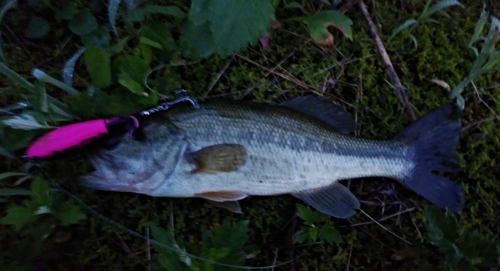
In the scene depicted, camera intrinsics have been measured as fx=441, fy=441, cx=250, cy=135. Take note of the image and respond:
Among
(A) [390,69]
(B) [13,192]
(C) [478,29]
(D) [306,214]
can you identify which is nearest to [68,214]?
(B) [13,192]

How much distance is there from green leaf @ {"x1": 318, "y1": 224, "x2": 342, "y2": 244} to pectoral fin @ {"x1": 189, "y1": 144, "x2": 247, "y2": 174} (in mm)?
668

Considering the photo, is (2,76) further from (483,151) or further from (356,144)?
(483,151)

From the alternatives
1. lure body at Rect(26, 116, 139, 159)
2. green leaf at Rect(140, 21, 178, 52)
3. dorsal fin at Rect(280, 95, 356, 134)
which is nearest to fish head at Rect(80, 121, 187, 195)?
lure body at Rect(26, 116, 139, 159)

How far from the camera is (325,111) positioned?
2598 millimetres

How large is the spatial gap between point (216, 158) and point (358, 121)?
981mm

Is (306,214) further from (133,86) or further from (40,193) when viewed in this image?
(40,193)

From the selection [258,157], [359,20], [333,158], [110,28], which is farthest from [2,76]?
[359,20]

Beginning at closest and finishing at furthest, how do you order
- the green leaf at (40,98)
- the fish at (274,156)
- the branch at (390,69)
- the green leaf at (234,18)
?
the green leaf at (234,18), the green leaf at (40,98), the fish at (274,156), the branch at (390,69)

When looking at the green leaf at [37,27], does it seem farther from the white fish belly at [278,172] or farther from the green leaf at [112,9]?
the white fish belly at [278,172]

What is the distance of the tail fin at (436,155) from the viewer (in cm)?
256

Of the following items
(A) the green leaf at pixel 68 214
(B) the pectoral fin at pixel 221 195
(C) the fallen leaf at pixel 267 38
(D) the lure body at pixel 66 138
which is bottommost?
(B) the pectoral fin at pixel 221 195

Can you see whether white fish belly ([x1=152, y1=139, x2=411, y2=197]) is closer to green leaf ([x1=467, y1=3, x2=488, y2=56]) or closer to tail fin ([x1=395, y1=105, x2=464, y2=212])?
tail fin ([x1=395, y1=105, x2=464, y2=212])

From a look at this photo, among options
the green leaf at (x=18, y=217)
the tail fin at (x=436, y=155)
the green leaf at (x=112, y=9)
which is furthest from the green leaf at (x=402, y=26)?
the green leaf at (x=18, y=217)

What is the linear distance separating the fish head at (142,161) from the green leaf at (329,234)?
3.07 ft
